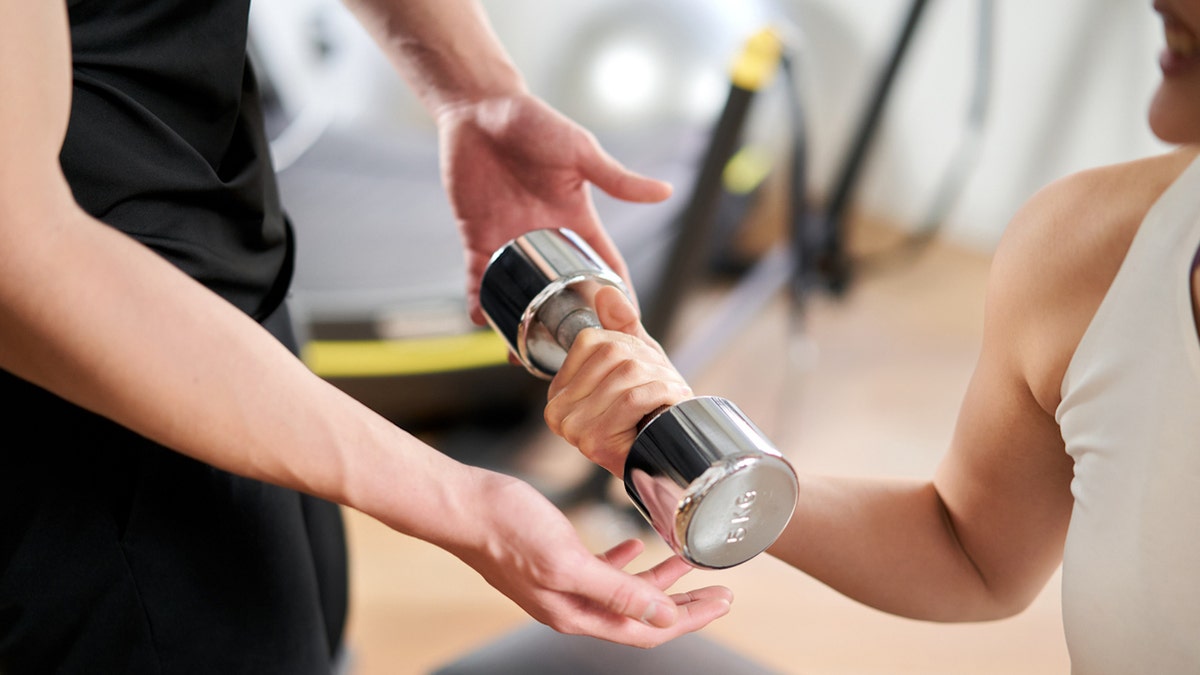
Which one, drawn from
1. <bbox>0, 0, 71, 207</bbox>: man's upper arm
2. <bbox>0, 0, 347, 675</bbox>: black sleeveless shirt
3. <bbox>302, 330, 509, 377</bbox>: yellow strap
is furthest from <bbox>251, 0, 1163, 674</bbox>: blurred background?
<bbox>0, 0, 71, 207</bbox>: man's upper arm

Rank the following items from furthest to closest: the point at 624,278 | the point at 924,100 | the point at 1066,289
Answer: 1. the point at 924,100
2. the point at 624,278
3. the point at 1066,289

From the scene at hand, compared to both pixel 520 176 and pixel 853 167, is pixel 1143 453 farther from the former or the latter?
pixel 853 167

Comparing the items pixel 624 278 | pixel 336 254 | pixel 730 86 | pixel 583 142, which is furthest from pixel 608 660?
pixel 336 254

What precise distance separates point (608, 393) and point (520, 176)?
0.33 m

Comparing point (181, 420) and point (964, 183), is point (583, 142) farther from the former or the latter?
point (964, 183)

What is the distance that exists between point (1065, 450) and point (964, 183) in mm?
2230

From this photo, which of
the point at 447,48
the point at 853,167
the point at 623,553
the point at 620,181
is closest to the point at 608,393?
the point at 623,553

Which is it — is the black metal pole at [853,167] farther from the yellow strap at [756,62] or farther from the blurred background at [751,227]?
the yellow strap at [756,62]

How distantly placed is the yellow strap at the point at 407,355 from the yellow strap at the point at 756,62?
73 cm

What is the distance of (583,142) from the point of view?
887mm

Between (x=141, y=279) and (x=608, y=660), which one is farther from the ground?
(x=141, y=279)

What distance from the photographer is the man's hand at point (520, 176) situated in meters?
0.89

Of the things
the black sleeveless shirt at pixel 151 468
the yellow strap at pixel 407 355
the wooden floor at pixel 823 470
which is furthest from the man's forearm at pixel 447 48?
the yellow strap at pixel 407 355

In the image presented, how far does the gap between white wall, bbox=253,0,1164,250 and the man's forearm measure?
1.65 meters
